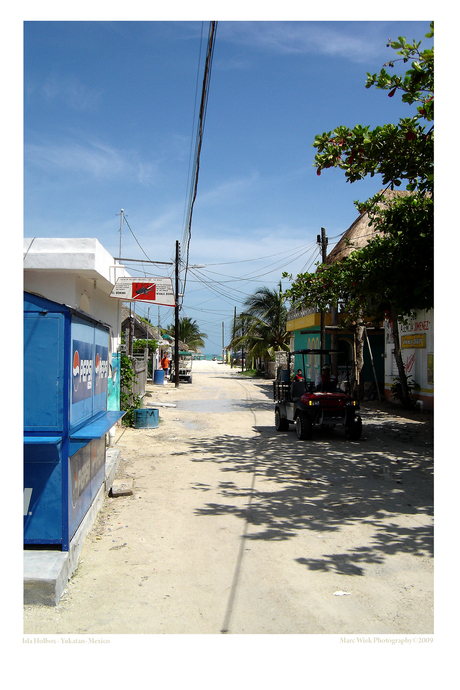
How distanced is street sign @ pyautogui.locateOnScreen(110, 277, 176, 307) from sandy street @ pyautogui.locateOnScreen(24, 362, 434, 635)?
10.3ft

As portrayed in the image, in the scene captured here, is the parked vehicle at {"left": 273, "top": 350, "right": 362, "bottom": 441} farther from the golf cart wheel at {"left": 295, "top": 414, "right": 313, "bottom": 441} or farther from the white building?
the white building

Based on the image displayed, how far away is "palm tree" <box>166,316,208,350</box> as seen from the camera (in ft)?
199

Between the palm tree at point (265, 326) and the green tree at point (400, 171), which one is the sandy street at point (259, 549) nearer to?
the green tree at point (400, 171)

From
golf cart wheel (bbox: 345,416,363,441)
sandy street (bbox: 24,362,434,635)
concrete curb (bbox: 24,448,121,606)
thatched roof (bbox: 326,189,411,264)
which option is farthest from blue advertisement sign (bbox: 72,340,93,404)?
thatched roof (bbox: 326,189,411,264)

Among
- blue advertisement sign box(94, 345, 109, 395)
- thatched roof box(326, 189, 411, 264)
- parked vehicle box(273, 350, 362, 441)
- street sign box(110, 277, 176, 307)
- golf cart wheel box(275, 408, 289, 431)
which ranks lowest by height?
golf cart wheel box(275, 408, 289, 431)

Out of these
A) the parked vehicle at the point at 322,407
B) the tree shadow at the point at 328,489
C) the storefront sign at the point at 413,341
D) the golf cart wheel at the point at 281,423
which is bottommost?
the tree shadow at the point at 328,489

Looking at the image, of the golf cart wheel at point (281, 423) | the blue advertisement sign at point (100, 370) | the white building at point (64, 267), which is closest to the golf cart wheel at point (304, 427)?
the golf cart wheel at point (281, 423)

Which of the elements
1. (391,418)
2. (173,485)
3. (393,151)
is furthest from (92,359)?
(391,418)

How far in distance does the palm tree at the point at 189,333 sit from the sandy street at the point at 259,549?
5052cm

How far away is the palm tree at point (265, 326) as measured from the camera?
36.1 metres

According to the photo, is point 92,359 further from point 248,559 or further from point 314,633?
point 314,633

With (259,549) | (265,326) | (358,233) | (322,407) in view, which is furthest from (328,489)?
(265,326)

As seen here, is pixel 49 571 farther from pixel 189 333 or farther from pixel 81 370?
pixel 189 333

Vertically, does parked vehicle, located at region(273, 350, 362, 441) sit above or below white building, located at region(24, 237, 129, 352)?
below
